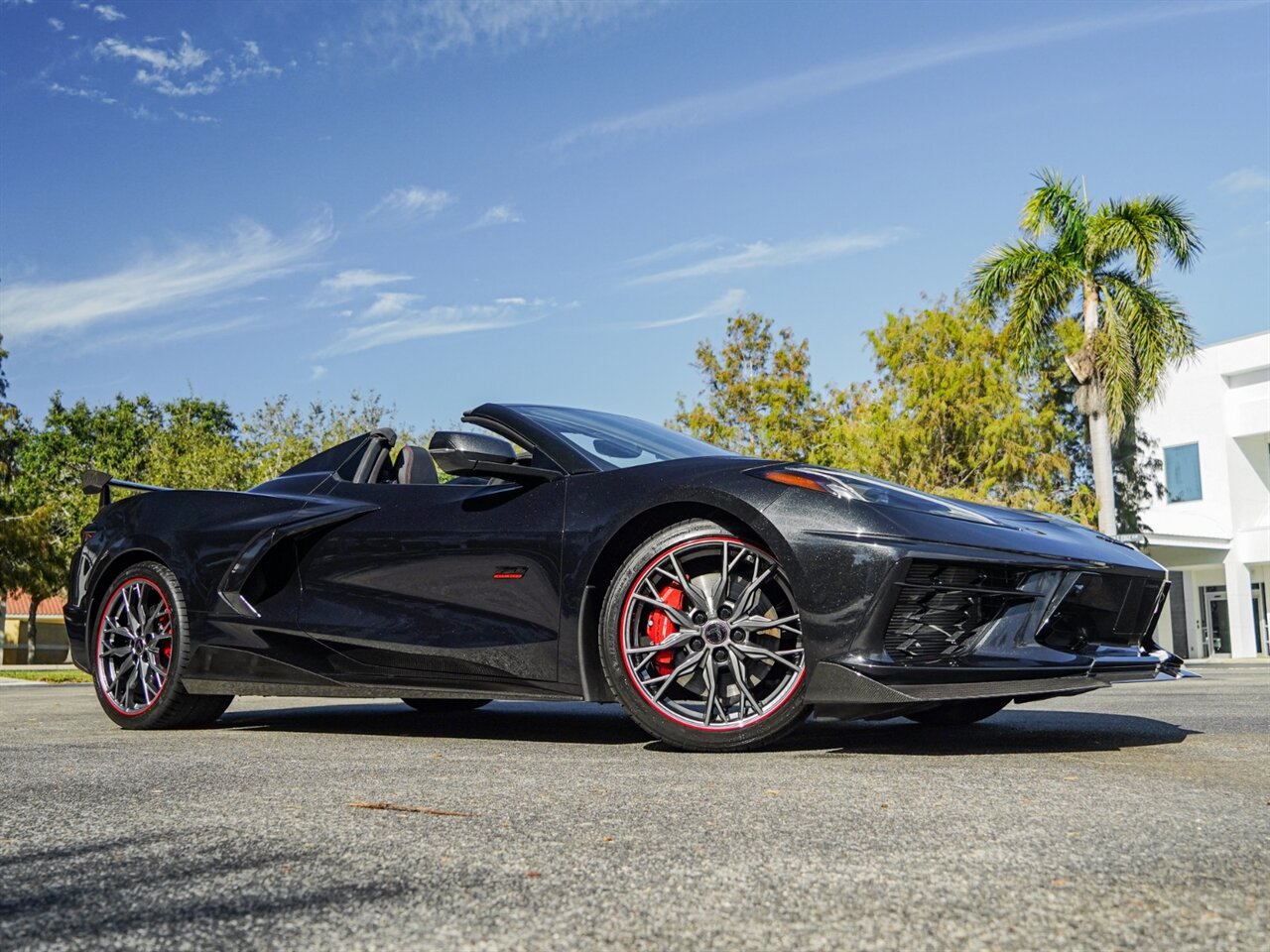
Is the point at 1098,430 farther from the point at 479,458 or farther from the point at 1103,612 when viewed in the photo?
the point at 479,458

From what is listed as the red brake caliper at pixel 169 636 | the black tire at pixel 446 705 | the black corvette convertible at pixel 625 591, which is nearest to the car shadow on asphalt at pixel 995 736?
the black corvette convertible at pixel 625 591

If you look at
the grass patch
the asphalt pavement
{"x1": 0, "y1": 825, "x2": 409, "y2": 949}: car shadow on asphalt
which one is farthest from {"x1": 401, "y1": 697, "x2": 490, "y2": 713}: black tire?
the grass patch

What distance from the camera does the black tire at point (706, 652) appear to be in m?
3.90

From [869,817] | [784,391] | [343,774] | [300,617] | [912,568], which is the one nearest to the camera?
[869,817]

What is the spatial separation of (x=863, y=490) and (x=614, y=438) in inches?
48.1

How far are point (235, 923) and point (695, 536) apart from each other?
2.45 metres

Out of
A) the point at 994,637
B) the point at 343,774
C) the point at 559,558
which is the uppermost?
the point at 559,558

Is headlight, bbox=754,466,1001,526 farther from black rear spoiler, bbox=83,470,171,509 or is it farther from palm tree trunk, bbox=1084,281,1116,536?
palm tree trunk, bbox=1084,281,1116,536

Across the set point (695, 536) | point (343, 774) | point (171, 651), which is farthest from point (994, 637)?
point (171, 651)

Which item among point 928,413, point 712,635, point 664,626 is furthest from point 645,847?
point 928,413

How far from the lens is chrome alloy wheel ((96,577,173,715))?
211 inches

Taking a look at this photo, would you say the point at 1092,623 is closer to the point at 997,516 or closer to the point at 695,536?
the point at 997,516

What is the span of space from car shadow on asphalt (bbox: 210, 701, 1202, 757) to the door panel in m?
0.44

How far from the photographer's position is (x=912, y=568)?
12.2 feet
